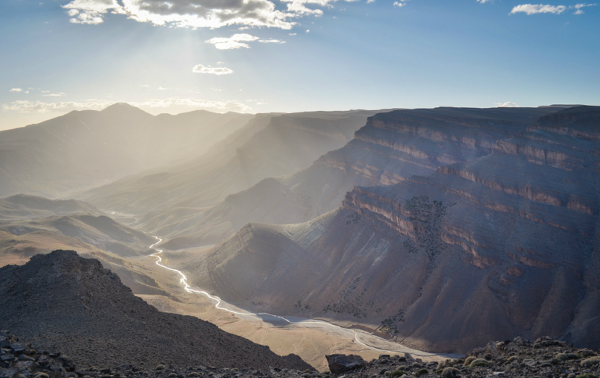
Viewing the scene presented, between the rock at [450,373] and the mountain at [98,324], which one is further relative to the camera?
the mountain at [98,324]

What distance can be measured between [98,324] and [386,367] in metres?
21.4

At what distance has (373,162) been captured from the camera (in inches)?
5344

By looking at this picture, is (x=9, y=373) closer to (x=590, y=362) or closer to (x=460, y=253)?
(x=590, y=362)

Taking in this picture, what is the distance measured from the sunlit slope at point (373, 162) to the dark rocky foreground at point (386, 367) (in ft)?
282

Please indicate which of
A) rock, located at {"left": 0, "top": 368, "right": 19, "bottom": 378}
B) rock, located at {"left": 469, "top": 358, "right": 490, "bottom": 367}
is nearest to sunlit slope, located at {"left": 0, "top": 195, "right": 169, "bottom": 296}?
rock, located at {"left": 0, "top": 368, "right": 19, "bottom": 378}

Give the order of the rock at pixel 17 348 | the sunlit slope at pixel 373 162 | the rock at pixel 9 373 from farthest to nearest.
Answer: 1. the sunlit slope at pixel 373 162
2. the rock at pixel 17 348
3. the rock at pixel 9 373

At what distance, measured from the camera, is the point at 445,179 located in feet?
299

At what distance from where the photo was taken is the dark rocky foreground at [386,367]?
21.3 metres

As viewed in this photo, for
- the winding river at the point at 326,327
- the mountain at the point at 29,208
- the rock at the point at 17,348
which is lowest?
the winding river at the point at 326,327

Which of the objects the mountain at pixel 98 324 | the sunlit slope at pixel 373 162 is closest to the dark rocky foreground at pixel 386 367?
the mountain at pixel 98 324

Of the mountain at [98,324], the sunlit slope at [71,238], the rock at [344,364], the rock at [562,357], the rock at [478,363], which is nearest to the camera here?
the rock at [562,357]

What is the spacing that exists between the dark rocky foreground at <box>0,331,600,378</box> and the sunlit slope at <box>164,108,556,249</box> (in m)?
85.9

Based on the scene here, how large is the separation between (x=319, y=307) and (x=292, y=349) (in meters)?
19.9

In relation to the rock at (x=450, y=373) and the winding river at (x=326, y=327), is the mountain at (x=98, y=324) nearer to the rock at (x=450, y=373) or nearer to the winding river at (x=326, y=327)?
the rock at (x=450, y=373)
